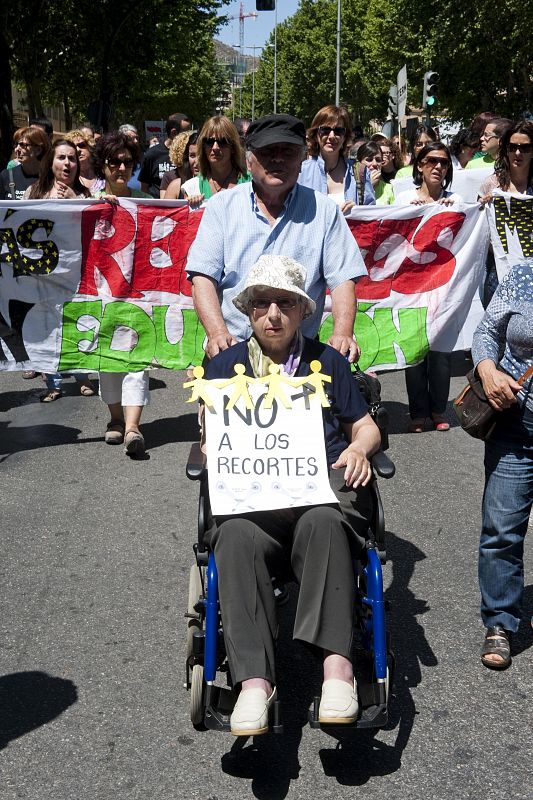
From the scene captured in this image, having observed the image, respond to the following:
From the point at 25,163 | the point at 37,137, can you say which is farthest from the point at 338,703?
the point at 25,163

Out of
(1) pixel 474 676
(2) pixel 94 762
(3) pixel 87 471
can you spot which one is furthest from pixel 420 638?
(3) pixel 87 471

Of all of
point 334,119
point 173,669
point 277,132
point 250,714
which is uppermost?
point 277,132

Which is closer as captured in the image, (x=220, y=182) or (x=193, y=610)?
(x=193, y=610)

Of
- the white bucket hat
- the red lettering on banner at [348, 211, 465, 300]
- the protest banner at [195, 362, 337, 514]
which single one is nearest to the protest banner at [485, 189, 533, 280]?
the red lettering on banner at [348, 211, 465, 300]

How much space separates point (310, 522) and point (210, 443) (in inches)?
18.1

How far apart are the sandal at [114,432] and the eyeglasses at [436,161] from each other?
3002 millimetres

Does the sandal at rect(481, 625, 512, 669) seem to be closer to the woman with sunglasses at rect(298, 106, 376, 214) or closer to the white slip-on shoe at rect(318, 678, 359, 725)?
the white slip-on shoe at rect(318, 678, 359, 725)

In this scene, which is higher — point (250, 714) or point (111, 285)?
point (111, 285)

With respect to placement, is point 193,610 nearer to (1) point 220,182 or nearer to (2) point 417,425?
(1) point 220,182

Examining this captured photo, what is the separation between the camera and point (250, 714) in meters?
3.29

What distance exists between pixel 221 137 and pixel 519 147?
1996 mm

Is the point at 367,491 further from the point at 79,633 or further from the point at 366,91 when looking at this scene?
the point at 366,91

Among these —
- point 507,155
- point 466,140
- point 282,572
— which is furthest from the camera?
point 466,140

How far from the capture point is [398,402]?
9.07 metres
